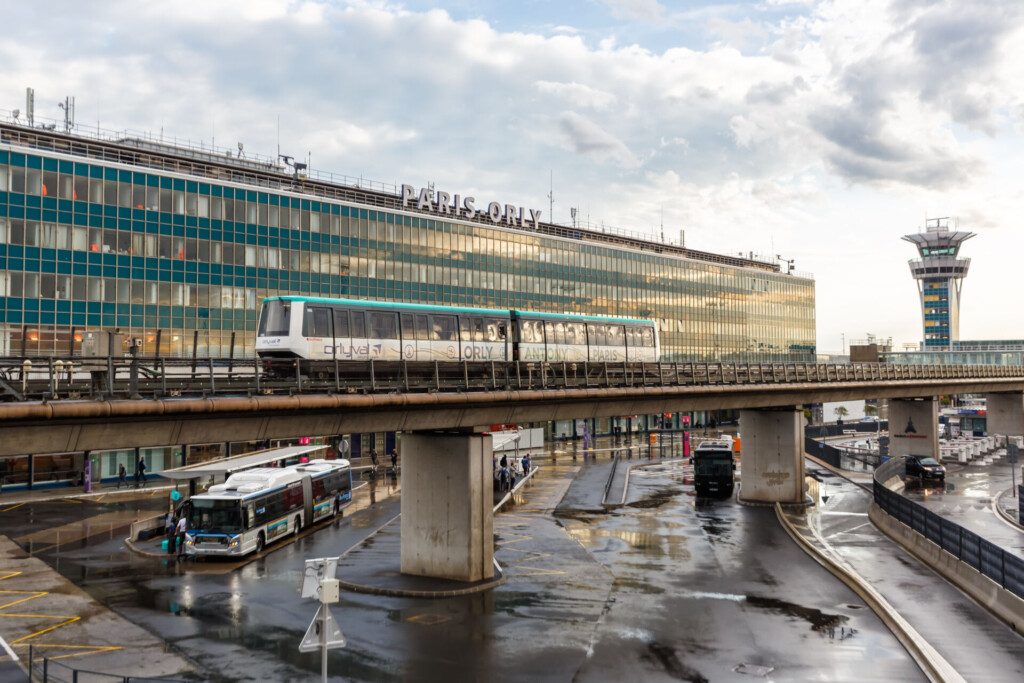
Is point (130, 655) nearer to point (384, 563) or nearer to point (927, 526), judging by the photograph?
point (384, 563)

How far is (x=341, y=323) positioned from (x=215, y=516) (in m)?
9.41

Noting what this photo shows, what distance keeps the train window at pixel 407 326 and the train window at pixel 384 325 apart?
35cm

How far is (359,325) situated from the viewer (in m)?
35.7

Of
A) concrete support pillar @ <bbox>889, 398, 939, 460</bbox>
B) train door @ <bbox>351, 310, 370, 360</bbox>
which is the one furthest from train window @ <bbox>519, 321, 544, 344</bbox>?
concrete support pillar @ <bbox>889, 398, 939, 460</bbox>

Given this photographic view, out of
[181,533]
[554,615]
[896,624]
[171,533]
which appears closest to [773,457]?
[896,624]

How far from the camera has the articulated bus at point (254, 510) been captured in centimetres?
3109

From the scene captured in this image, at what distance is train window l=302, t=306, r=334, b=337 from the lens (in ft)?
111

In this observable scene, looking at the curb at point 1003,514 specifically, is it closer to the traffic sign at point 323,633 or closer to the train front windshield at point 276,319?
the train front windshield at point 276,319

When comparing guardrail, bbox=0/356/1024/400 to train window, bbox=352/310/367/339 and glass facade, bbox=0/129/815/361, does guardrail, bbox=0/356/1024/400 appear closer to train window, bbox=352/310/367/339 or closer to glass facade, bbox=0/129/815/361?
train window, bbox=352/310/367/339

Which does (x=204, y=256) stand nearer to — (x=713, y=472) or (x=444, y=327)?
(x=444, y=327)

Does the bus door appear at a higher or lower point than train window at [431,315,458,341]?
lower

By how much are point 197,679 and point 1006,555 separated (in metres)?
22.5

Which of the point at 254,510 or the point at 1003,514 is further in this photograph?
the point at 1003,514

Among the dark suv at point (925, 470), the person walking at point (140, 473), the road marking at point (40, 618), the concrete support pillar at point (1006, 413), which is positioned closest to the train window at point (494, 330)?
the road marking at point (40, 618)
